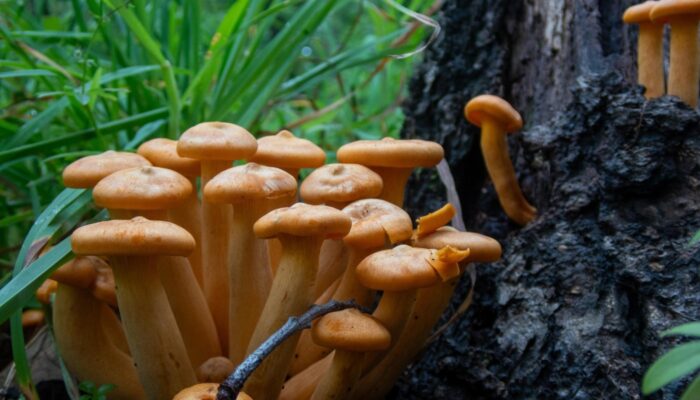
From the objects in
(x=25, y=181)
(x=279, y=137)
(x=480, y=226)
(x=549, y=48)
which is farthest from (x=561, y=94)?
(x=25, y=181)

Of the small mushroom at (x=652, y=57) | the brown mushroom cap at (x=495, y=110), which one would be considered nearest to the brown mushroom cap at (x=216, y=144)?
the brown mushroom cap at (x=495, y=110)

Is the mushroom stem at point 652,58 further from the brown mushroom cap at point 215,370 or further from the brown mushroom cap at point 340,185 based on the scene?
the brown mushroom cap at point 215,370

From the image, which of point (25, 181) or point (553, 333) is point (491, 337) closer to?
point (553, 333)

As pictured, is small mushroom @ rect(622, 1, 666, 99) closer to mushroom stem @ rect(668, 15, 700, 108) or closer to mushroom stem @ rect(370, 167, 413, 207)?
mushroom stem @ rect(668, 15, 700, 108)

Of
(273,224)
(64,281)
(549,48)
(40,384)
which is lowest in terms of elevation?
(40,384)

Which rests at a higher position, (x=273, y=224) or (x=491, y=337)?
(x=273, y=224)

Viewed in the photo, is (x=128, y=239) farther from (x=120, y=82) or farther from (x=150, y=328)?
(x=120, y=82)

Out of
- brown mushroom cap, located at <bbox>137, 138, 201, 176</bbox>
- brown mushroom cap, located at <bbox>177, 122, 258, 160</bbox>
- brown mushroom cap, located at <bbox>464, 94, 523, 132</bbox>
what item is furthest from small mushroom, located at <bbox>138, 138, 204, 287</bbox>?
brown mushroom cap, located at <bbox>464, 94, 523, 132</bbox>
